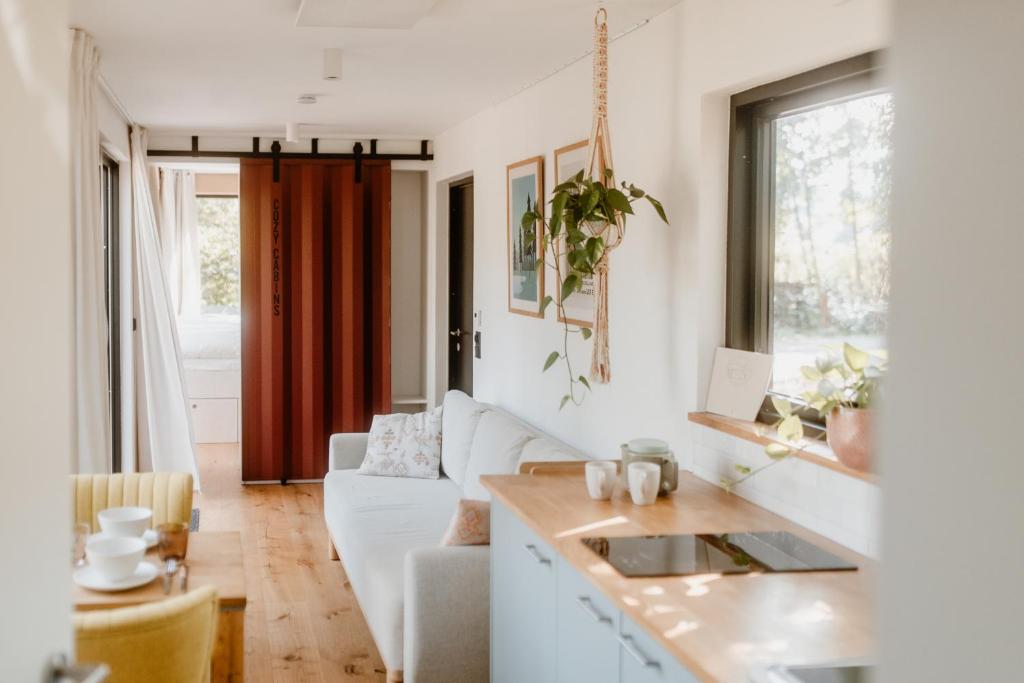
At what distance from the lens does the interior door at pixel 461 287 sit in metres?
6.84

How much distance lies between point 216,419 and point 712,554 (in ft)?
22.6

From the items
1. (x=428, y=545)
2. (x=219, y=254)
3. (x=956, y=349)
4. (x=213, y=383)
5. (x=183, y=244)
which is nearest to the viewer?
(x=956, y=349)

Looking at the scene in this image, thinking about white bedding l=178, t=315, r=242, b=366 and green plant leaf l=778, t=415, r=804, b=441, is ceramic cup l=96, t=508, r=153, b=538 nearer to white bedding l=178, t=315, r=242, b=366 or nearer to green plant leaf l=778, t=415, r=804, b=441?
green plant leaf l=778, t=415, r=804, b=441

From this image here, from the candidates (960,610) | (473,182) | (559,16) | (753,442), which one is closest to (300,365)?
(473,182)

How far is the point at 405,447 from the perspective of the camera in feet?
17.6

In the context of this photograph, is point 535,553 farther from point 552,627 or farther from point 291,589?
point 291,589

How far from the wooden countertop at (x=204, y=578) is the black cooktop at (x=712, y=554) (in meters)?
0.95

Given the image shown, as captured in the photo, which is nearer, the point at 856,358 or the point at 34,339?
the point at 34,339

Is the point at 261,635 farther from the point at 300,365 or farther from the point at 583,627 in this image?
the point at 300,365

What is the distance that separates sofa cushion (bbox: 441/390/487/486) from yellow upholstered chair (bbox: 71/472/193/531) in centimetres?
174

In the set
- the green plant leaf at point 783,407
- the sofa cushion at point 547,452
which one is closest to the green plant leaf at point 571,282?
the sofa cushion at point 547,452

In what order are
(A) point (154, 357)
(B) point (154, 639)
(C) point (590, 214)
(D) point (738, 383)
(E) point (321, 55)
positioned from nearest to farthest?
(B) point (154, 639) → (D) point (738, 383) → (C) point (590, 214) → (E) point (321, 55) → (A) point (154, 357)

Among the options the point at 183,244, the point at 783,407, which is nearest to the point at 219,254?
the point at 183,244

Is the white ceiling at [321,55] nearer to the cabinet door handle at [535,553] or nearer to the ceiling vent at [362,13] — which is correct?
the ceiling vent at [362,13]
